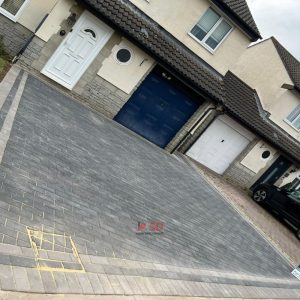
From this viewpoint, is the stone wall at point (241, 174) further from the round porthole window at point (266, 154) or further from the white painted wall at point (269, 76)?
the white painted wall at point (269, 76)

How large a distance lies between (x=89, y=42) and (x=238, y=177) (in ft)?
35.2

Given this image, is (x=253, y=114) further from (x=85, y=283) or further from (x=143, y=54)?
(x=85, y=283)

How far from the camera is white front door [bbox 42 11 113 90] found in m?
14.2

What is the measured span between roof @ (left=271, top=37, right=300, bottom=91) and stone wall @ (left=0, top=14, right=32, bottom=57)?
45.5 ft

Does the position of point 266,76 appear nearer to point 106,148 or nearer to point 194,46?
point 194,46

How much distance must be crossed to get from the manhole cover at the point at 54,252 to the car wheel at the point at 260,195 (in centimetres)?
1451

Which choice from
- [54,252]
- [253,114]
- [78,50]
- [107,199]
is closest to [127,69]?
[78,50]

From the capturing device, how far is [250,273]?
33.3 ft

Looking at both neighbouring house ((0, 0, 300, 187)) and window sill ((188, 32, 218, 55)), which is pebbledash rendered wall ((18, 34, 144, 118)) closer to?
neighbouring house ((0, 0, 300, 187))

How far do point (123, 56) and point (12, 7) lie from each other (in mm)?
4417

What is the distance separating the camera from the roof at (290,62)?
2186cm

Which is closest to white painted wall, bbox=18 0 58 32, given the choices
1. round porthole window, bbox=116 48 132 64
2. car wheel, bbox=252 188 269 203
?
round porthole window, bbox=116 48 132 64

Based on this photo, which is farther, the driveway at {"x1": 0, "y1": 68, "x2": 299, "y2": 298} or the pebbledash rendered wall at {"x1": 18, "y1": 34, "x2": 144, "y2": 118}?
the pebbledash rendered wall at {"x1": 18, "y1": 34, "x2": 144, "y2": 118}

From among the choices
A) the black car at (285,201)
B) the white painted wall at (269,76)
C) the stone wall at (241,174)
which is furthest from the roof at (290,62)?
the black car at (285,201)
